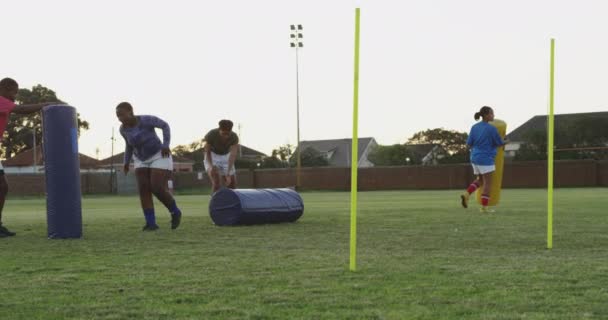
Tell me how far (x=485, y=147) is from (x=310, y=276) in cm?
863

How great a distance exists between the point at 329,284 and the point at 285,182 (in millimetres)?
51975

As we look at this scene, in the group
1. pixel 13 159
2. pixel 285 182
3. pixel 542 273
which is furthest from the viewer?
pixel 13 159

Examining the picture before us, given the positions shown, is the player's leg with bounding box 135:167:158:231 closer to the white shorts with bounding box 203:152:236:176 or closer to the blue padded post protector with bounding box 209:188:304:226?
the blue padded post protector with bounding box 209:188:304:226

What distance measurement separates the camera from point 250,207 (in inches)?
436

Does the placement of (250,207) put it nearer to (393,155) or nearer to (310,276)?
(310,276)

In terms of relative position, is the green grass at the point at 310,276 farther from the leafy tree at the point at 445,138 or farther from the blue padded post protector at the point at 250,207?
the leafy tree at the point at 445,138

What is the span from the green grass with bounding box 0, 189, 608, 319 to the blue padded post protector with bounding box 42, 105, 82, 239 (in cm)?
33

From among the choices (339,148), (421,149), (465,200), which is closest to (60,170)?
(465,200)

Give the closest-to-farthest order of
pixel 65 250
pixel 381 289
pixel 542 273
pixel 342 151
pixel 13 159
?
pixel 381 289, pixel 542 273, pixel 65 250, pixel 13 159, pixel 342 151

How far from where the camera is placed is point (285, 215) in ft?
38.5

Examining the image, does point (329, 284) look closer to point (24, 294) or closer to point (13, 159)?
point (24, 294)

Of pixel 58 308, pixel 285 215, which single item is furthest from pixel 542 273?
pixel 285 215

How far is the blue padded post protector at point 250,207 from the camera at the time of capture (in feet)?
36.3

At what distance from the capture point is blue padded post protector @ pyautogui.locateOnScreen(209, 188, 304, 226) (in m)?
11.1
